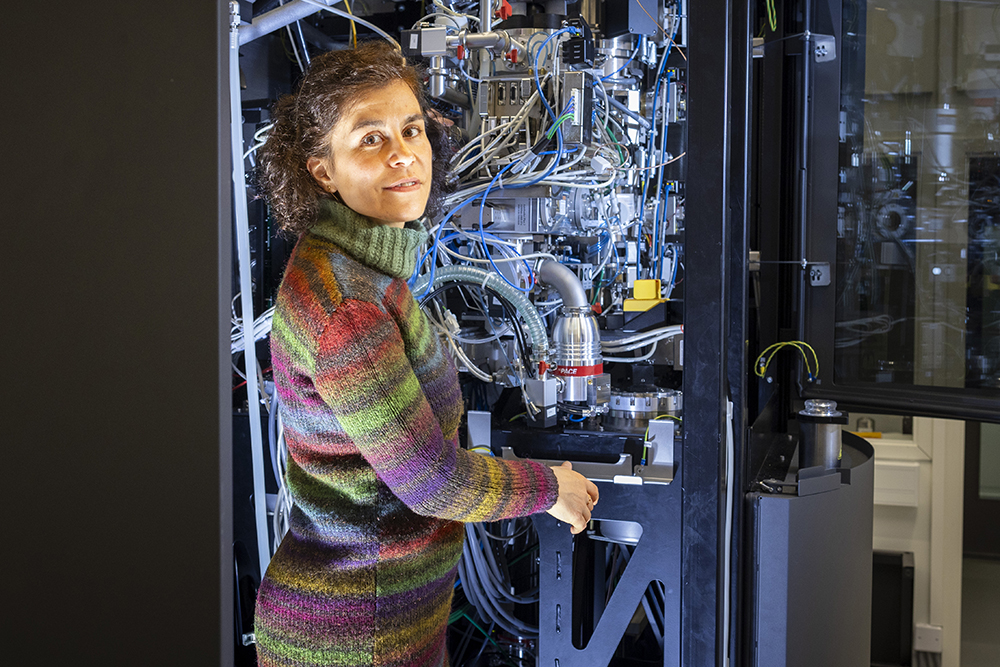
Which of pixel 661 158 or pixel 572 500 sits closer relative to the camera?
pixel 572 500

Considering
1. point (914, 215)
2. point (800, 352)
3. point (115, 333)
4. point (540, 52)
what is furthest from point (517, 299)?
point (115, 333)

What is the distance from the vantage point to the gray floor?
10.5ft

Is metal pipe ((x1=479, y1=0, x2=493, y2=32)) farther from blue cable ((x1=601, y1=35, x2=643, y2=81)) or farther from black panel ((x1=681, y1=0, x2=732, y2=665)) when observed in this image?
black panel ((x1=681, y1=0, x2=732, y2=665))

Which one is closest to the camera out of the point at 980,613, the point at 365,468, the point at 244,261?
the point at 365,468

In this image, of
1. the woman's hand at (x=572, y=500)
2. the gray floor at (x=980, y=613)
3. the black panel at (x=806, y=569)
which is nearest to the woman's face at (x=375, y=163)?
the woman's hand at (x=572, y=500)

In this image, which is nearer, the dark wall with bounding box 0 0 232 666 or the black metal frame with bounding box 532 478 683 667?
the dark wall with bounding box 0 0 232 666

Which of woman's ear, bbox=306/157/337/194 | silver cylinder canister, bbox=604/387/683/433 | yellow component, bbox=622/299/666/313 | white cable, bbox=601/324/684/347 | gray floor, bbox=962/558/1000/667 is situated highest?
woman's ear, bbox=306/157/337/194

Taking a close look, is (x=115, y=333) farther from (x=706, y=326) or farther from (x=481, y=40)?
(x=481, y=40)

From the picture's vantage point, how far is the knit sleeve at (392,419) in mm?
1039

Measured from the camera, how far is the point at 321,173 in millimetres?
1272

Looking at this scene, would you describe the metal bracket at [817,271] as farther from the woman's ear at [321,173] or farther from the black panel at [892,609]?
the woman's ear at [321,173]

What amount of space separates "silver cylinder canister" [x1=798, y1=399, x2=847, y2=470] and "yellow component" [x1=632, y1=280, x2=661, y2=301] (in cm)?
Result: 45

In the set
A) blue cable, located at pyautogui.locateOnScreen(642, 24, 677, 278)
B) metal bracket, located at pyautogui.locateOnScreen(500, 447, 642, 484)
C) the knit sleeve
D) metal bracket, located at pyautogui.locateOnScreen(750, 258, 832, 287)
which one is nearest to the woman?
the knit sleeve

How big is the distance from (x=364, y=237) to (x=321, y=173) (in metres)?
0.16
